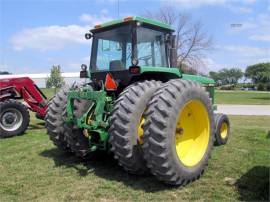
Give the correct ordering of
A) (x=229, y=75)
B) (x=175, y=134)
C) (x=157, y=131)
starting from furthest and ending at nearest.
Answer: (x=229, y=75)
(x=175, y=134)
(x=157, y=131)

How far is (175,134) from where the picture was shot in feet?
16.4

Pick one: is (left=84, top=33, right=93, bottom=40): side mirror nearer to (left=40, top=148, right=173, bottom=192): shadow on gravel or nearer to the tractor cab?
the tractor cab

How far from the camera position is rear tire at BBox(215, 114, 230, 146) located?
7570 millimetres

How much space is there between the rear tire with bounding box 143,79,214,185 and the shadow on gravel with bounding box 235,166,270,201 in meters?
0.64

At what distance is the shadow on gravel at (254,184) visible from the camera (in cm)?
445

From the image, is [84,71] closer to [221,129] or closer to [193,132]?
[193,132]

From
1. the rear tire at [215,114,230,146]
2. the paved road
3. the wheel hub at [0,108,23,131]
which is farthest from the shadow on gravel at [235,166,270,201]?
the paved road

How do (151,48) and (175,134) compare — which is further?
(151,48)

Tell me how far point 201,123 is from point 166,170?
4.36 feet

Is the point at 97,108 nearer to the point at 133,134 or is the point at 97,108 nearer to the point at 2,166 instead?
the point at 133,134

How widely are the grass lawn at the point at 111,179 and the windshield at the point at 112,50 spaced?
1711 mm

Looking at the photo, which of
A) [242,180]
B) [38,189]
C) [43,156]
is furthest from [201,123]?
Answer: [43,156]

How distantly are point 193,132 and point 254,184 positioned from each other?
128 cm

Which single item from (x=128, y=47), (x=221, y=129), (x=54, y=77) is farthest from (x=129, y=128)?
(x=54, y=77)
